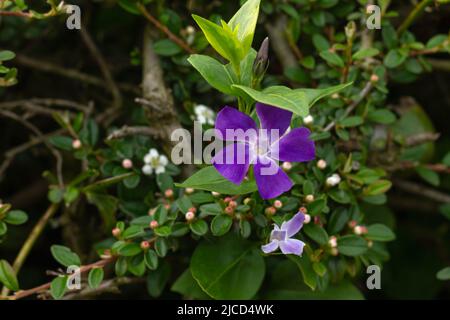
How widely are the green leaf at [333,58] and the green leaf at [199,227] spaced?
1.59ft

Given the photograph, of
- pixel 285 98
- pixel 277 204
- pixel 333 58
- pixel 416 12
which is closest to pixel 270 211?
pixel 277 204

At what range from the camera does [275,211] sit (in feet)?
4.34

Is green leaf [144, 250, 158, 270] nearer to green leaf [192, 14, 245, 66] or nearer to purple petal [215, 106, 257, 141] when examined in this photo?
purple petal [215, 106, 257, 141]

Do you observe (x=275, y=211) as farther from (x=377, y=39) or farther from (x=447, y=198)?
(x=377, y=39)

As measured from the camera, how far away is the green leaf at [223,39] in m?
1.09

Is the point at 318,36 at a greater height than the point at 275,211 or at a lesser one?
greater

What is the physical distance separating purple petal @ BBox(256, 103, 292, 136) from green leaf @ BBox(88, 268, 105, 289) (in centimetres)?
47

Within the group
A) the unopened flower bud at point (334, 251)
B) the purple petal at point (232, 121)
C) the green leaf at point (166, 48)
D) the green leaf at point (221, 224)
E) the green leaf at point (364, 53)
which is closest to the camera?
the purple petal at point (232, 121)

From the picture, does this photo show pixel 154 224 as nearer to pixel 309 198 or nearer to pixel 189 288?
pixel 189 288

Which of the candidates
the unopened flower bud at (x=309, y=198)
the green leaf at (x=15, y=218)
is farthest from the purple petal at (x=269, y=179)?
the green leaf at (x=15, y=218)

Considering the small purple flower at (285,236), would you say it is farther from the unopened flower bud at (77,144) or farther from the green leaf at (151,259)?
the unopened flower bud at (77,144)

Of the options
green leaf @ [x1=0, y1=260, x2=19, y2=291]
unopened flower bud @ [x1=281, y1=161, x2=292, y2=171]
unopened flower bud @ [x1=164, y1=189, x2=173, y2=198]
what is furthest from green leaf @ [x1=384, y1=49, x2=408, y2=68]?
green leaf @ [x1=0, y1=260, x2=19, y2=291]

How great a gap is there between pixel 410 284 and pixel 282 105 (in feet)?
4.04
